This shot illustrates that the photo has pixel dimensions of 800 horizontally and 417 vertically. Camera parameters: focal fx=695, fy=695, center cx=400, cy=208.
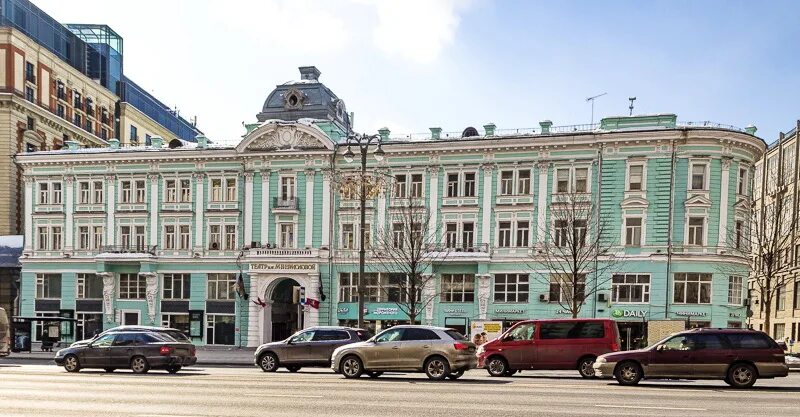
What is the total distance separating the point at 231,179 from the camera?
45750 mm

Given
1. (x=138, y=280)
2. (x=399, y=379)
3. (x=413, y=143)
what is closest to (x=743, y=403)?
(x=399, y=379)

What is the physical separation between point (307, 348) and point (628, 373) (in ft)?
34.5

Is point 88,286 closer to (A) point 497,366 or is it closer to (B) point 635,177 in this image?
(A) point 497,366

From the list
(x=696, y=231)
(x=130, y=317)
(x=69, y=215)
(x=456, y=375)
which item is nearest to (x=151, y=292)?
(x=130, y=317)

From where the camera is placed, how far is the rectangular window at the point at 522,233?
1635 inches

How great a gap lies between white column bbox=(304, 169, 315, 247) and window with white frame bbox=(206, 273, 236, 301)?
5.56 meters

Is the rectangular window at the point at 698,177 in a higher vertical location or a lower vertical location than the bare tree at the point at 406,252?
higher

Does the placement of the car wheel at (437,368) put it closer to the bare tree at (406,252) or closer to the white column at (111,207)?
the bare tree at (406,252)

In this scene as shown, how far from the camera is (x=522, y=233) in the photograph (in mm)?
41688

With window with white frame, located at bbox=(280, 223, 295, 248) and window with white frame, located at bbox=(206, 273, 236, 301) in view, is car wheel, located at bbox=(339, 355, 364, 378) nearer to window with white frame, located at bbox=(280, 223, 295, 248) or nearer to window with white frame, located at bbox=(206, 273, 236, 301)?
window with white frame, located at bbox=(280, 223, 295, 248)

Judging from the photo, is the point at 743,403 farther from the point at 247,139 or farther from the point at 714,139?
the point at 247,139

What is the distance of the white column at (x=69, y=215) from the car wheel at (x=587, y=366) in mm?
37378

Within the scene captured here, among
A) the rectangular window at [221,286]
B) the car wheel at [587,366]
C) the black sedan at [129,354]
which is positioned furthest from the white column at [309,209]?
the car wheel at [587,366]

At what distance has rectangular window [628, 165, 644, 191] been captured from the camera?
131 ft
